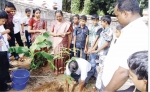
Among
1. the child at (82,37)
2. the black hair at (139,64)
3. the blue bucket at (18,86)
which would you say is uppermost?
the black hair at (139,64)

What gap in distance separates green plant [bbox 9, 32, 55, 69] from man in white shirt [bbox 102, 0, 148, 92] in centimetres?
235

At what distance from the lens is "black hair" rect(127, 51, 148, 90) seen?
4.23 feet

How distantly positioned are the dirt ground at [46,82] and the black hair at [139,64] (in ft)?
6.80

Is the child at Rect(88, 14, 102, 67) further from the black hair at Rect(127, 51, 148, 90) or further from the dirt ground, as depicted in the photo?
the black hair at Rect(127, 51, 148, 90)

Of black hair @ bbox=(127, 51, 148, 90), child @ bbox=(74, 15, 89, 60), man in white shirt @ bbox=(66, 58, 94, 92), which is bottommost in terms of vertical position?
man in white shirt @ bbox=(66, 58, 94, 92)

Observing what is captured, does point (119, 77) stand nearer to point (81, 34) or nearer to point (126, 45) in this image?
point (126, 45)

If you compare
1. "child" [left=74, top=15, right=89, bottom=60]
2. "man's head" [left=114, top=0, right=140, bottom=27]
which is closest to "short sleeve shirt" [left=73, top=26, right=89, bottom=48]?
"child" [left=74, top=15, right=89, bottom=60]

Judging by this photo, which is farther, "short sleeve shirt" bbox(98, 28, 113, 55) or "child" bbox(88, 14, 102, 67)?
"child" bbox(88, 14, 102, 67)

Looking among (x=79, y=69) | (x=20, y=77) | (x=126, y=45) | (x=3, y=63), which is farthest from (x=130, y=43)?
(x=3, y=63)

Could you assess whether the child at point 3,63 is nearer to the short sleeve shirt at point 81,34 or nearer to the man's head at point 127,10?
the short sleeve shirt at point 81,34

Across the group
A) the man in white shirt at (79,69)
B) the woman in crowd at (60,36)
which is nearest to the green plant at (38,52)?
the woman in crowd at (60,36)

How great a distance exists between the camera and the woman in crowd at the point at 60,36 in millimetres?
3932

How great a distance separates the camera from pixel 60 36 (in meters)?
3.93

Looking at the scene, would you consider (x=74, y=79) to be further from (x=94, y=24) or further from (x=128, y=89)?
(x=128, y=89)
